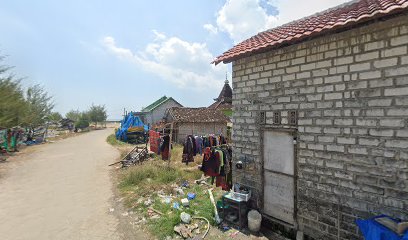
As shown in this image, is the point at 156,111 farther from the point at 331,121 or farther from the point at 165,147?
the point at 331,121

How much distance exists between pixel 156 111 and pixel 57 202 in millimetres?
28661

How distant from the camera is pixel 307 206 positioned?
205 inches

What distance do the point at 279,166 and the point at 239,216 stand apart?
1.59 meters

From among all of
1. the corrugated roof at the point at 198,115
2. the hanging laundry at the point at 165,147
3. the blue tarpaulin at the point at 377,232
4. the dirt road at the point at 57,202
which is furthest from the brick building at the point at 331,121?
the corrugated roof at the point at 198,115

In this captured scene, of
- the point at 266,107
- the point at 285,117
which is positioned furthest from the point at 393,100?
the point at 266,107

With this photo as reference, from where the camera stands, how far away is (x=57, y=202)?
8492 millimetres

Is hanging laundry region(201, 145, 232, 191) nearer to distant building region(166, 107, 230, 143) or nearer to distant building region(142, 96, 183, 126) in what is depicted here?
distant building region(166, 107, 230, 143)

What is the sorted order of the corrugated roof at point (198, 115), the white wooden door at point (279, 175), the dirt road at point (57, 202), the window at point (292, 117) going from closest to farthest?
1. the window at point (292, 117)
2. the white wooden door at point (279, 175)
3. the dirt road at point (57, 202)
4. the corrugated roof at point (198, 115)

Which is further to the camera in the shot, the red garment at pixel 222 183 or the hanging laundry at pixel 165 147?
the hanging laundry at pixel 165 147

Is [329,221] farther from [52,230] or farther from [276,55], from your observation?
[52,230]

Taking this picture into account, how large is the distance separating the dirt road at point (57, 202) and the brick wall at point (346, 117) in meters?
4.83

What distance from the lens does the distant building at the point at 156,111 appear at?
36312 millimetres

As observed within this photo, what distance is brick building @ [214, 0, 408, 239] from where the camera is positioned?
13.1ft

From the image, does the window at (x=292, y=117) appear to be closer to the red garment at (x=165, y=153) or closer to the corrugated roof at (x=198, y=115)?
the red garment at (x=165, y=153)
